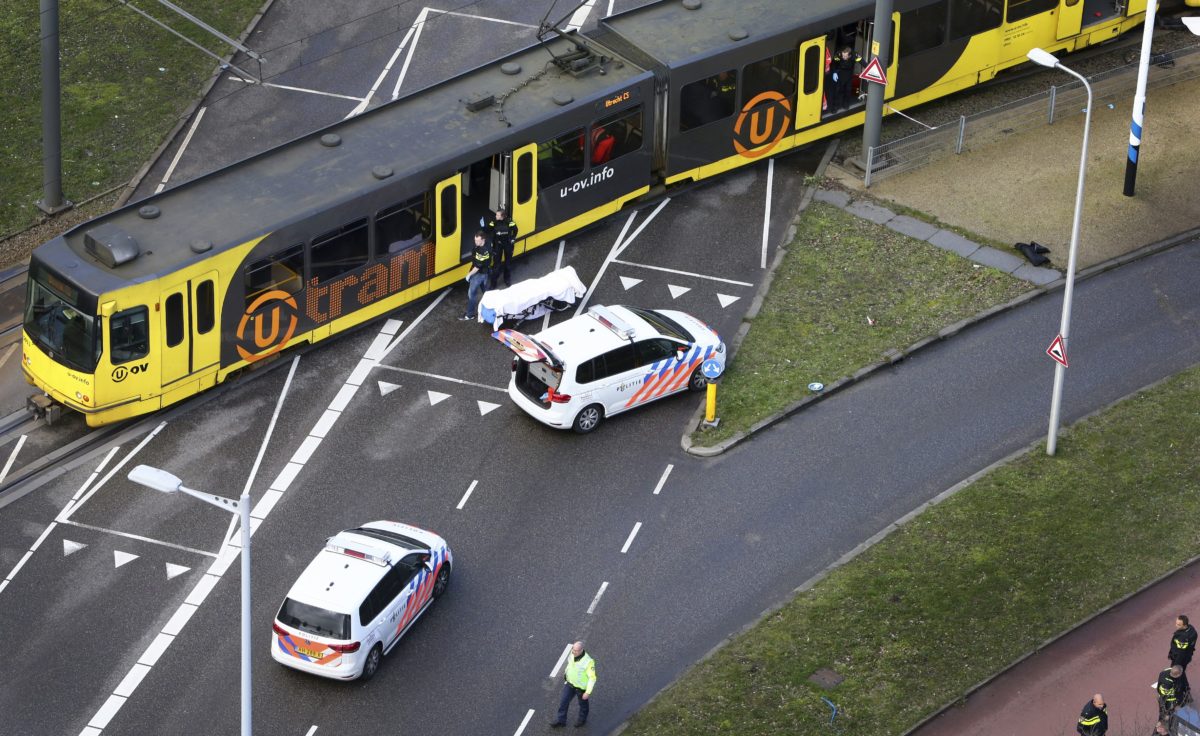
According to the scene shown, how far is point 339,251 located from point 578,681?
38.5ft

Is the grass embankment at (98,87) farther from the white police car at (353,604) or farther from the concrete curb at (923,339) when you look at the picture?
the concrete curb at (923,339)

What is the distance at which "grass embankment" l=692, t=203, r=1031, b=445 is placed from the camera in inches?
1372

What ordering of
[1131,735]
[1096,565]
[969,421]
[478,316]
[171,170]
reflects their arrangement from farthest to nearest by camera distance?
[171,170] < [478,316] < [969,421] < [1096,565] < [1131,735]

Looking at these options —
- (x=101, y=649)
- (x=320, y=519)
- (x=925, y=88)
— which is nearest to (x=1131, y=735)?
(x=320, y=519)

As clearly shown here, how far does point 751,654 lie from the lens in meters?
29.1

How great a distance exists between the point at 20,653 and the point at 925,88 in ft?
82.5

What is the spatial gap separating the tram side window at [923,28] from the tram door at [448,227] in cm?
1225

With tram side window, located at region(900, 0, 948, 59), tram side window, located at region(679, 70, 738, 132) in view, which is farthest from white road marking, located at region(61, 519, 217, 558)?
tram side window, located at region(900, 0, 948, 59)

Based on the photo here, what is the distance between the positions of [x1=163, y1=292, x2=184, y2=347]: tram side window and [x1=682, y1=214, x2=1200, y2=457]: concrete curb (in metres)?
9.60

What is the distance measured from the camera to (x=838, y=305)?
121 feet

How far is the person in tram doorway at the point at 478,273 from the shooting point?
1438 inches

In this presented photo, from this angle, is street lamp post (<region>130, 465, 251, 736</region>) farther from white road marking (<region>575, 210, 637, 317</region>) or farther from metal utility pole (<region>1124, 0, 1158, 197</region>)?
metal utility pole (<region>1124, 0, 1158, 197</region>)

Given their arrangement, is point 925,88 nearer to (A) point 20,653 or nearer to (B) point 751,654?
(B) point 751,654

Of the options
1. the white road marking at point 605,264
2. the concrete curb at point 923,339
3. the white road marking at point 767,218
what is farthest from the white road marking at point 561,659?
the white road marking at point 767,218
